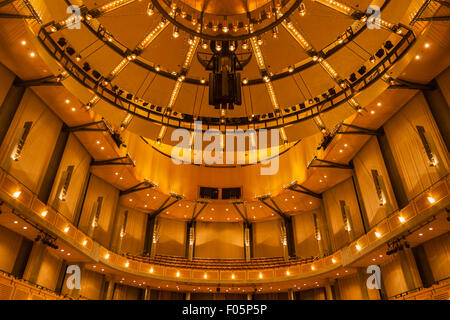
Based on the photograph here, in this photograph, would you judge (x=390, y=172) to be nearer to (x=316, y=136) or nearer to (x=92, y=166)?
(x=316, y=136)

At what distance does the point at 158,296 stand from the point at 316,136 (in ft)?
65.5

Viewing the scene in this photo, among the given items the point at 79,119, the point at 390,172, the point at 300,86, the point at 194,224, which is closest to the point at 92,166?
the point at 79,119

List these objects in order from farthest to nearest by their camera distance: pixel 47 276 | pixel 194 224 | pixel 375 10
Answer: pixel 194 224 < pixel 47 276 < pixel 375 10

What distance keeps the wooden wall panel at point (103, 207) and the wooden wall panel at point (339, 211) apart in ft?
61.4

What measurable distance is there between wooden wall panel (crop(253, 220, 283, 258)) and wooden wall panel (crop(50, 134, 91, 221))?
17.7m

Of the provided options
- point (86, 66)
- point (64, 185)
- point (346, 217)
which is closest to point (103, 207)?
point (64, 185)

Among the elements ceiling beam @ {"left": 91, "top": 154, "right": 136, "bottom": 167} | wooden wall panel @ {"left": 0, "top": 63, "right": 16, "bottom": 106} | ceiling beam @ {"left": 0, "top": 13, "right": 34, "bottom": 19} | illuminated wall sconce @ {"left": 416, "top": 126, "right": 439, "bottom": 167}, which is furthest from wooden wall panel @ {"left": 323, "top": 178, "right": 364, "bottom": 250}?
wooden wall panel @ {"left": 0, "top": 63, "right": 16, "bottom": 106}

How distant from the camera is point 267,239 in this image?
32.5m

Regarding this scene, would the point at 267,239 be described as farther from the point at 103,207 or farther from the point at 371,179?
the point at 103,207

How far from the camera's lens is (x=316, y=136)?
86.9 feet

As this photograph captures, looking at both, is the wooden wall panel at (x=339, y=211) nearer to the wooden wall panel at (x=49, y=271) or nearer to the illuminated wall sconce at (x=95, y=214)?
the illuminated wall sconce at (x=95, y=214)

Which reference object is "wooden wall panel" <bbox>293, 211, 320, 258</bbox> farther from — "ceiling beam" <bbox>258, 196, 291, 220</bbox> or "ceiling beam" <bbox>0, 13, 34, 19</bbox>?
"ceiling beam" <bbox>0, 13, 34, 19</bbox>

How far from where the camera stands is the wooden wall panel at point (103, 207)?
2438cm

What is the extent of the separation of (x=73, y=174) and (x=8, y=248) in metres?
6.57
